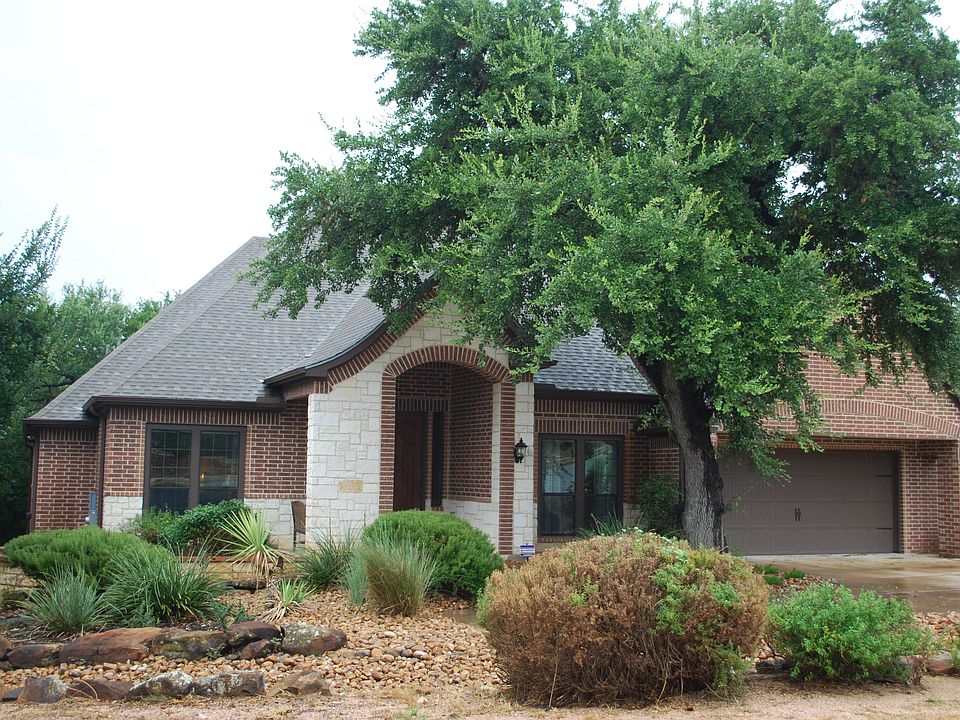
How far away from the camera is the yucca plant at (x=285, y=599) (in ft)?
34.8

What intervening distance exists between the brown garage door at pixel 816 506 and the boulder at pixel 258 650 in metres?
11.9

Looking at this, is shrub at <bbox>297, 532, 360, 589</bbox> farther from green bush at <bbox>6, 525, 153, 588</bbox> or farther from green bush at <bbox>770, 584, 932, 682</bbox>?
green bush at <bbox>770, 584, 932, 682</bbox>

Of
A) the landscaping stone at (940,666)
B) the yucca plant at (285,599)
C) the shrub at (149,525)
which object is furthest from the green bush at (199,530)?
the landscaping stone at (940,666)

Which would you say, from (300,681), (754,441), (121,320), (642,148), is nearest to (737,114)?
(642,148)

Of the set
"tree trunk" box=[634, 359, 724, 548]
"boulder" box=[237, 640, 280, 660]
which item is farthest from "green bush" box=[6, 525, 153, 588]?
"tree trunk" box=[634, 359, 724, 548]

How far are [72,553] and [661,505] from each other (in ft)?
33.8

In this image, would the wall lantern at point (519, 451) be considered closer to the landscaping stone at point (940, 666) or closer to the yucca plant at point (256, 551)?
the yucca plant at point (256, 551)

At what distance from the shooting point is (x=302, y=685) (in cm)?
768

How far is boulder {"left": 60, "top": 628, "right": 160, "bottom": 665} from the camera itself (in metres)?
8.65

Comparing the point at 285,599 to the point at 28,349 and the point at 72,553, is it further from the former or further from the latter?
the point at 28,349

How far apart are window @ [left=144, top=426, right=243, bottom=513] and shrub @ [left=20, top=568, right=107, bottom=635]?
662 cm

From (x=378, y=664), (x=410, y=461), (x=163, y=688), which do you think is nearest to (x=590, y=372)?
(x=410, y=461)

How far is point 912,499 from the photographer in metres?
20.3

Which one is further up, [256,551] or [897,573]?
[256,551]
